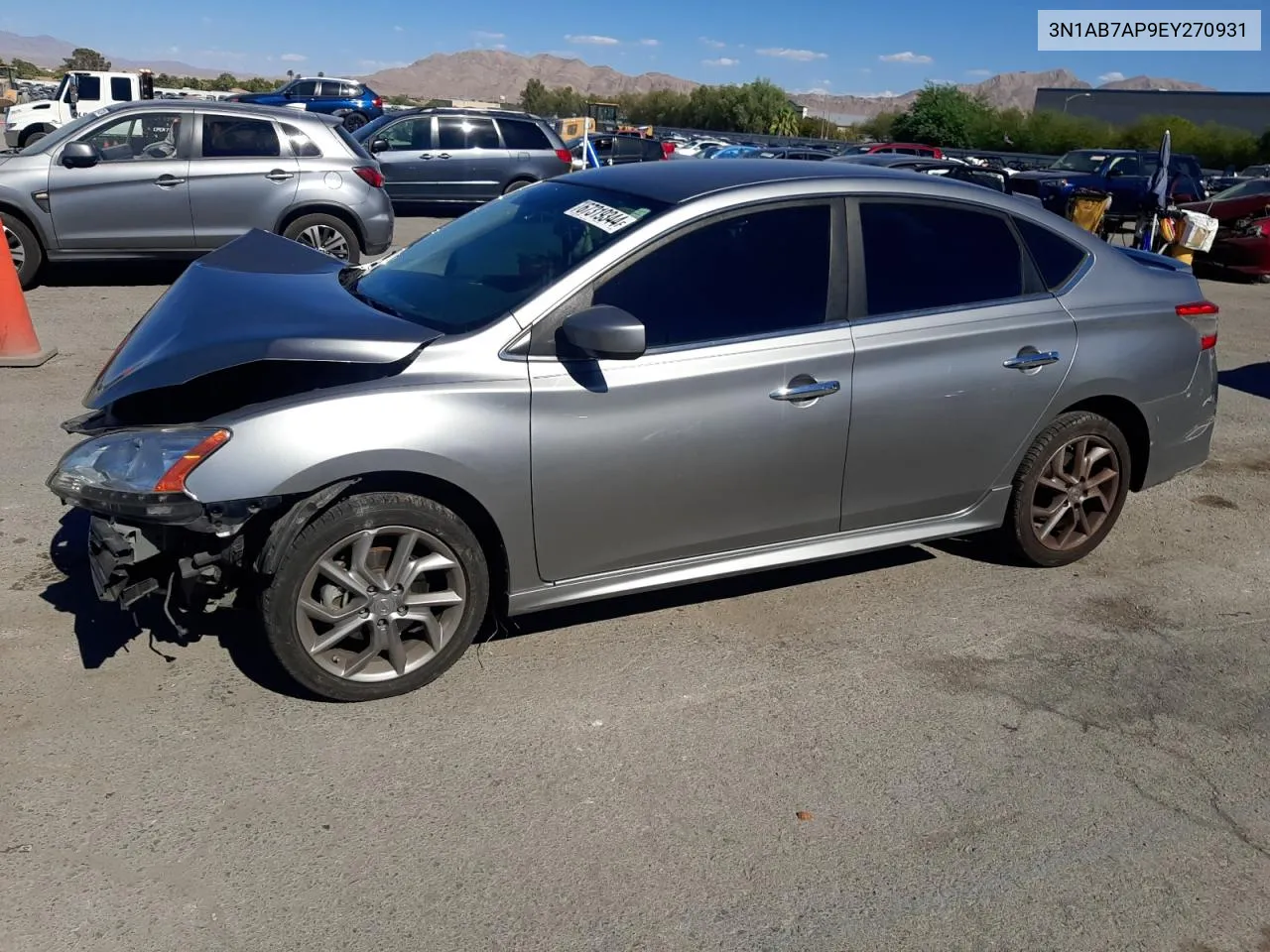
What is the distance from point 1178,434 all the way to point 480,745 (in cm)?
362

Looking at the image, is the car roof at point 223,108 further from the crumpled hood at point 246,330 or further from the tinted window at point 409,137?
the crumpled hood at point 246,330

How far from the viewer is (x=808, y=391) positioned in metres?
4.17

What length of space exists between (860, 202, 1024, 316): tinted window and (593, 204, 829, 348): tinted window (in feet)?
0.78

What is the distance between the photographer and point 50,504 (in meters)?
5.24

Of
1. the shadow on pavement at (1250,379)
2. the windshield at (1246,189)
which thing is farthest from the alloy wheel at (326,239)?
the windshield at (1246,189)

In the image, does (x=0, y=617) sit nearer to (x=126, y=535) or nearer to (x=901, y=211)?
(x=126, y=535)

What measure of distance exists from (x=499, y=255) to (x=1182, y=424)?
3.27 metres

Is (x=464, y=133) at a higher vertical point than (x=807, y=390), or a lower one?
higher

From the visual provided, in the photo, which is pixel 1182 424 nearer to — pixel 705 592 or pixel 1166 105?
pixel 705 592

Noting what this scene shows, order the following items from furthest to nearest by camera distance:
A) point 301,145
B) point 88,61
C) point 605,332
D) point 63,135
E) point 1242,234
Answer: point 88,61 < point 1242,234 < point 301,145 < point 63,135 < point 605,332

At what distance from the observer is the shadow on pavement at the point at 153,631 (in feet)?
13.0

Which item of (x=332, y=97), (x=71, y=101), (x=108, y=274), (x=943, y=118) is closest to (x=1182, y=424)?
(x=108, y=274)

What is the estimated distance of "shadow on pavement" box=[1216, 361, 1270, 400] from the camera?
903cm

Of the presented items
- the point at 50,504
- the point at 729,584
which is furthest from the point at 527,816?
the point at 50,504
